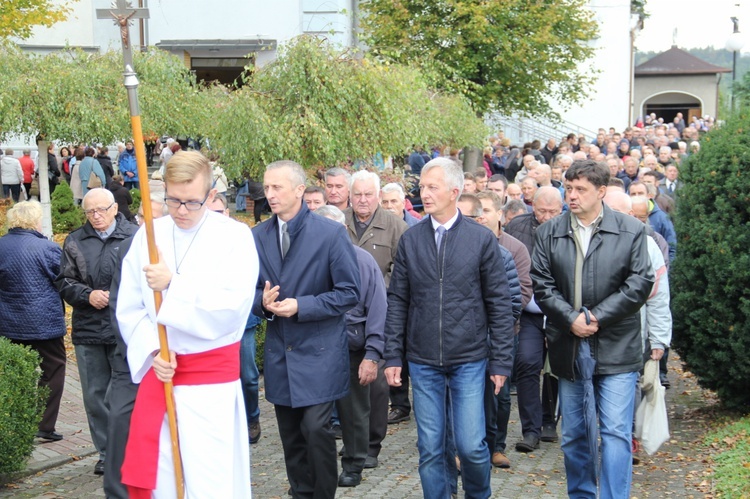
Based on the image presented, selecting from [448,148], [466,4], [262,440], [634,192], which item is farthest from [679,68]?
[262,440]

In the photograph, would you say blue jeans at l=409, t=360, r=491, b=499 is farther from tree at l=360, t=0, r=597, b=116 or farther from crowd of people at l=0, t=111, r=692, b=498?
tree at l=360, t=0, r=597, b=116

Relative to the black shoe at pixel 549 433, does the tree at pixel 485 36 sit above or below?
above

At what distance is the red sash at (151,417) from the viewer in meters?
4.62

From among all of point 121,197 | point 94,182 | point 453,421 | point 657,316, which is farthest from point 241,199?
point 453,421

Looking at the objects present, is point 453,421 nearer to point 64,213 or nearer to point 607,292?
point 607,292

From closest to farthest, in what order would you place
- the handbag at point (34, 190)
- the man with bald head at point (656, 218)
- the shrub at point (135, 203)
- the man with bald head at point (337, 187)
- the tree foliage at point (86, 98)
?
1. the man with bald head at point (337, 187)
2. the man with bald head at point (656, 218)
3. the tree foliage at point (86, 98)
4. the shrub at point (135, 203)
5. the handbag at point (34, 190)

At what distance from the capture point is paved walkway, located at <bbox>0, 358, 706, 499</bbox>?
6715 mm

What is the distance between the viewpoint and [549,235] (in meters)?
5.85

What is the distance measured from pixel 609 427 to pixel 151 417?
262 cm

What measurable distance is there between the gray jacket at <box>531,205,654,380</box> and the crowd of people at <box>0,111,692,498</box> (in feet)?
0.04

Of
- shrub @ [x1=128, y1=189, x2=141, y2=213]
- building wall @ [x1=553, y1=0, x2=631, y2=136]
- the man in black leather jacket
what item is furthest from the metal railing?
the man in black leather jacket

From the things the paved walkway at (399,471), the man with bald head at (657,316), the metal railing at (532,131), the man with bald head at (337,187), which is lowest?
the paved walkway at (399,471)

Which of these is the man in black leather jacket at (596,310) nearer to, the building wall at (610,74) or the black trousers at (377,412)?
the black trousers at (377,412)

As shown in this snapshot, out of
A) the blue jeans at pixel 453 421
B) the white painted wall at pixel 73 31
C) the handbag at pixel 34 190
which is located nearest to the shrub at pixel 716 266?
the blue jeans at pixel 453 421
